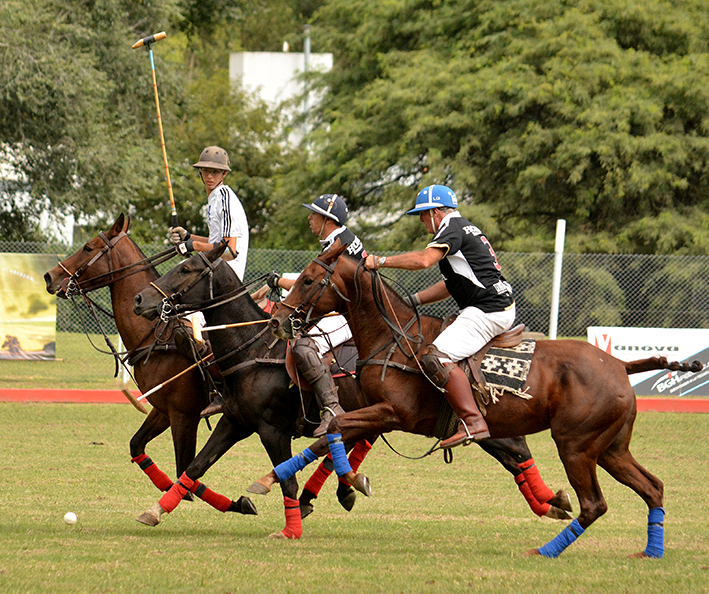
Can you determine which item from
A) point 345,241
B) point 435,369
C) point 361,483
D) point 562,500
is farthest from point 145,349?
point 562,500

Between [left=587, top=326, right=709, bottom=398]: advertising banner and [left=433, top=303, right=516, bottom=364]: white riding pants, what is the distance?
29.7 ft

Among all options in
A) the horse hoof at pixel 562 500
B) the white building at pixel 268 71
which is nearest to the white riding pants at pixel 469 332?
the horse hoof at pixel 562 500

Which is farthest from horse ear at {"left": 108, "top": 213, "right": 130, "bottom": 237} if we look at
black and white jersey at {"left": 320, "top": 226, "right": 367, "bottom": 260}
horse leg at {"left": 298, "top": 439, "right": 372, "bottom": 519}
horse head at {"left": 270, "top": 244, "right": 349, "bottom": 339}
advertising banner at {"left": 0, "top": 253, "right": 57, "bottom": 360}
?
advertising banner at {"left": 0, "top": 253, "right": 57, "bottom": 360}

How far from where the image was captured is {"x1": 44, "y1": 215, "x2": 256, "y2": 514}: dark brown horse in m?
7.71

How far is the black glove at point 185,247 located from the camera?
24.9 ft

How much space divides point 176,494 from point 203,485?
29 cm

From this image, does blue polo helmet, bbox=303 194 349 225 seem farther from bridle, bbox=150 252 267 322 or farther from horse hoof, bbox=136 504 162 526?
horse hoof, bbox=136 504 162 526

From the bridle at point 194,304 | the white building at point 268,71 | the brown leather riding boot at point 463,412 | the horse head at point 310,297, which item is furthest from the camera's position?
the white building at point 268,71

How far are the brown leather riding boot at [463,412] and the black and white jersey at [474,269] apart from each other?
58 centimetres

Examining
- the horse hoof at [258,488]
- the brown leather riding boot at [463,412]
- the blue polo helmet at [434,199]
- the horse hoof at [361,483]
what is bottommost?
the horse hoof at [258,488]

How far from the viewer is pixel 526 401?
21.5 ft

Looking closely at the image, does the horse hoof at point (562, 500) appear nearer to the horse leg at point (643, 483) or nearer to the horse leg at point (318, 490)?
the horse leg at point (643, 483)

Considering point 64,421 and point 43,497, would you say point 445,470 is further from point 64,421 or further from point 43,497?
point 64,421

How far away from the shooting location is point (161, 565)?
5.77 metres
